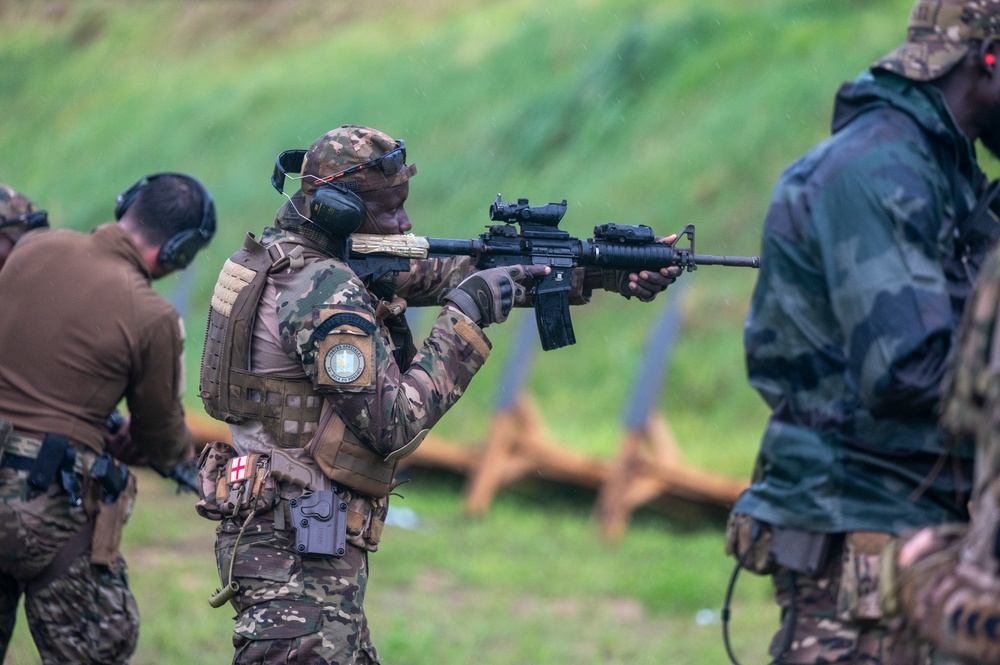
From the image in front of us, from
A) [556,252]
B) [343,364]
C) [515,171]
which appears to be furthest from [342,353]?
[515,171]

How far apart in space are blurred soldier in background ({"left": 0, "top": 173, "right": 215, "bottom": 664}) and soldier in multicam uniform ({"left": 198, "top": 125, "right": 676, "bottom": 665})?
0.65 meters

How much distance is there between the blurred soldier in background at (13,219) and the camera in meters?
5.34

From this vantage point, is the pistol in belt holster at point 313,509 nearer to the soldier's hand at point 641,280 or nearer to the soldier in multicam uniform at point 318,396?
the soldier in multicam uniform at point 318,396

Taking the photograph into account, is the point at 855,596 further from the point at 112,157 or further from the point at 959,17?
the point at 112,157

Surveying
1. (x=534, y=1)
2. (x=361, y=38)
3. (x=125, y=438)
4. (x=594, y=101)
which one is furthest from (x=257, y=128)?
(x=125, y=438)

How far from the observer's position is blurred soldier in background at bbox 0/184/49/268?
534 centimetres

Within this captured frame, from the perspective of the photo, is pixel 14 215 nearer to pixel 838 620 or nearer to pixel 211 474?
pixel 211 474

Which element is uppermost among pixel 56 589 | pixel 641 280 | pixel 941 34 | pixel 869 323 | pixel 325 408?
pixel 941 34

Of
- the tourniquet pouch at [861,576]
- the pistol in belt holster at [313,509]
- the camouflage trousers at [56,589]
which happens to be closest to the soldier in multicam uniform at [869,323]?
the tourniquet pouch at [861,576]

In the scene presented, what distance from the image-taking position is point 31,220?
17.6 ft

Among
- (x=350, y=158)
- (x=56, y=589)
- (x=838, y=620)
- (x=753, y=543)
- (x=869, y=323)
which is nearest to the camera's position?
(x=869, y=323)

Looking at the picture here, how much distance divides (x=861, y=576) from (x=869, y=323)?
62cm

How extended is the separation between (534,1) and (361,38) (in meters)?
3.88

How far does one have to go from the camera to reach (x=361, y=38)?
21703 millimetres
